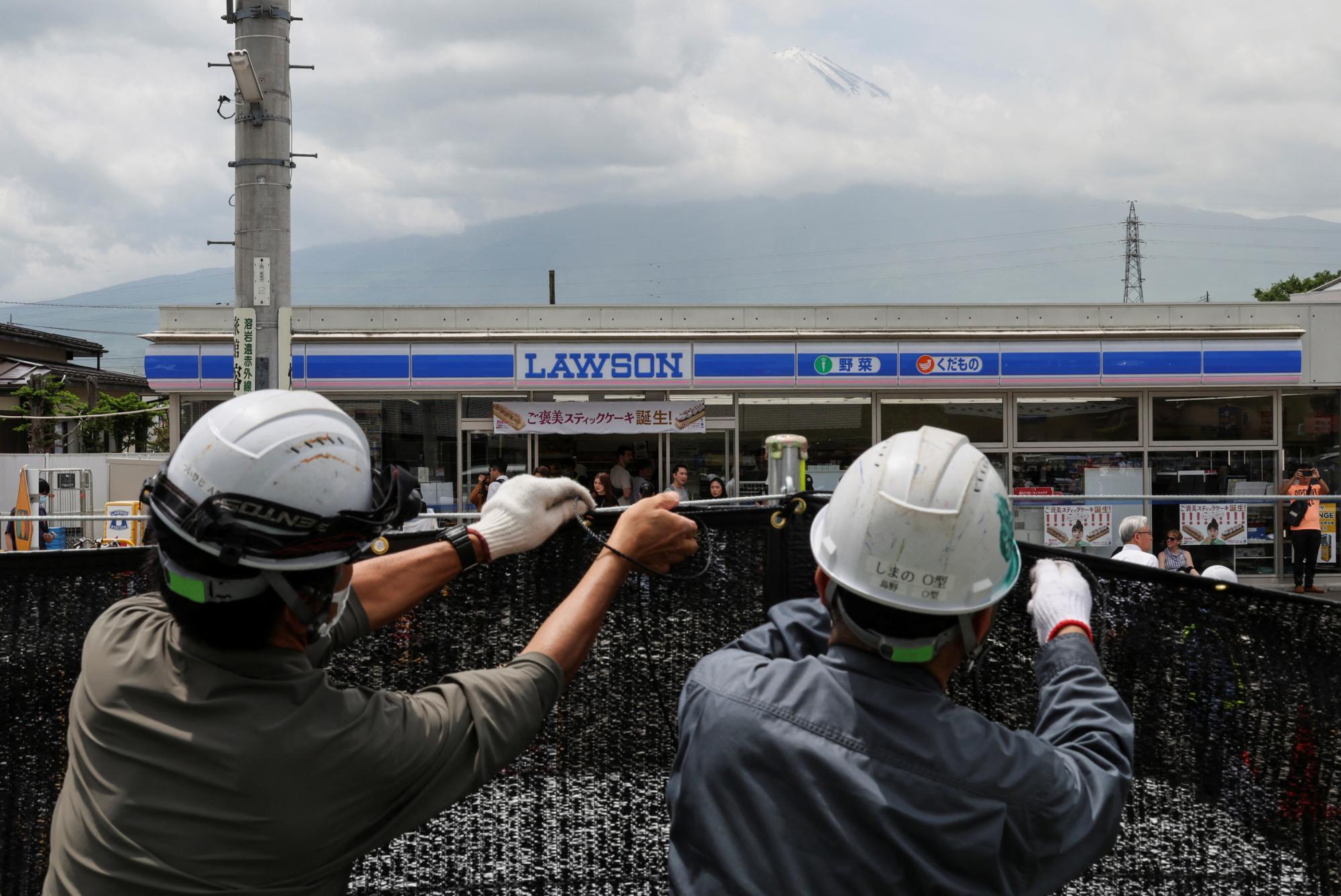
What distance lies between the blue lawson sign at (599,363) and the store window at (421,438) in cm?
137

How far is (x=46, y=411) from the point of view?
36.6 m

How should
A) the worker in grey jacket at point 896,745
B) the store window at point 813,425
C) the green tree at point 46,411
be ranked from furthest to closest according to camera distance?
the green tree at point 46,411
the store window at point 813,425
the worker in grey jacket at point 896,745

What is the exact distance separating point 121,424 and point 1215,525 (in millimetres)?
41086

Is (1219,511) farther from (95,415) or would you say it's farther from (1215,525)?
(95,415)

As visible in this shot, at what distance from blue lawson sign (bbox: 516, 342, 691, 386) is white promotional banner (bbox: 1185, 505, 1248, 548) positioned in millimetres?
7467

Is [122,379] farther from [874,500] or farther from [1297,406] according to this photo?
[874,500]

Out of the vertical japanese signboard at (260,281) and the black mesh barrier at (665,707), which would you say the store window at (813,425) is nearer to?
the vertical japanese signboard at (260,281)

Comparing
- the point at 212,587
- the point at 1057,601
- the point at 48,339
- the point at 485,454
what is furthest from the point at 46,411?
the point at 1057,601

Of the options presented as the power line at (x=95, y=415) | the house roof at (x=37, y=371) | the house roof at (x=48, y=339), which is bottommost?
the power line at (x=95, y=415)

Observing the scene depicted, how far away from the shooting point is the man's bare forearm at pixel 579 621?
1.94 m

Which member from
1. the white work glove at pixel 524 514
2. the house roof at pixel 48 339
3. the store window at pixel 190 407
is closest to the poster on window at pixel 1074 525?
the white work glove at pixel 524 514

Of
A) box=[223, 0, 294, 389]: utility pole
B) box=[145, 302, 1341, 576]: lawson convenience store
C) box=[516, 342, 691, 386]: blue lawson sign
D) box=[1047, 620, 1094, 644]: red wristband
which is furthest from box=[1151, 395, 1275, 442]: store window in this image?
box=[1047, 620, 1094, 644]: red wristband

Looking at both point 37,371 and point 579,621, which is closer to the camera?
point 579,621

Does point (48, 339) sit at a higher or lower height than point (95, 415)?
higher
